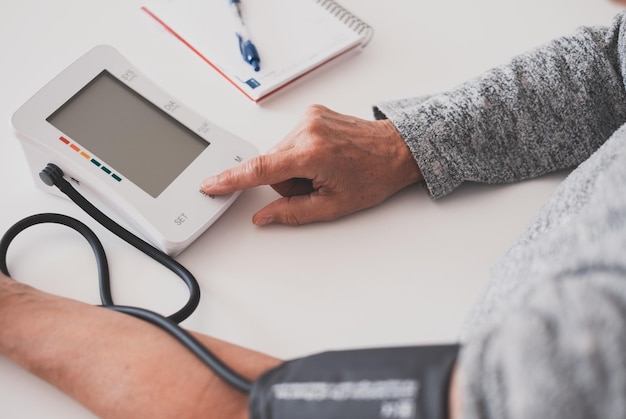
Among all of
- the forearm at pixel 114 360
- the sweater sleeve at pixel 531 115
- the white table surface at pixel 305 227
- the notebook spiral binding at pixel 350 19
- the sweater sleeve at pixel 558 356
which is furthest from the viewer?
the notebook spiral binding at pixel 350 19

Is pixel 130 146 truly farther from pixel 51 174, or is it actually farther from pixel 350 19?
pixel 350 19

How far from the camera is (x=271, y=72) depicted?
34.1 inches

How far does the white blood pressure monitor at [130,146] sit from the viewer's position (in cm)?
72

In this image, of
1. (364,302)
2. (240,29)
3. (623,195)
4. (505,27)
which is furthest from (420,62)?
(623,195)

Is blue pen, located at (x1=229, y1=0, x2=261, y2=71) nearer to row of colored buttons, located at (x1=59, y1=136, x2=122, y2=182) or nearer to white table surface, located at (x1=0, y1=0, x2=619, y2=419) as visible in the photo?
white table surface, located at (x1=0, y1=0, x2=619, y2=419)

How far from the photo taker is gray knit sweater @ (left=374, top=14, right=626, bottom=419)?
369 mm

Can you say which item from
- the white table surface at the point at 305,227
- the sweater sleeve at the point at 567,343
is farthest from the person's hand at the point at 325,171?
the sweater sleeve at the point at 567,343

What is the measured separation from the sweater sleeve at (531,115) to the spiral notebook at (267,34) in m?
0.15

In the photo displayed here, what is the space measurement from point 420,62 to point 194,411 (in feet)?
1.82

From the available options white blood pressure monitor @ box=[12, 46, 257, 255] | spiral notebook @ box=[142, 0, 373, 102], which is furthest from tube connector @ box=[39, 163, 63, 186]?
spiral notebook @ box=[142, 0, 373, 102]

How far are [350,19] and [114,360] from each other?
56 centimetres

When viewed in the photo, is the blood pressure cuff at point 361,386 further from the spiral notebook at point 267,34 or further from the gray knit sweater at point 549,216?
the spiral notebook at point 267,34

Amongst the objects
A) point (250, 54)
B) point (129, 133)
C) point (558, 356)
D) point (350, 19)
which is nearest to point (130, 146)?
point (129, 133)

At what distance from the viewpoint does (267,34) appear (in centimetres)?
90
